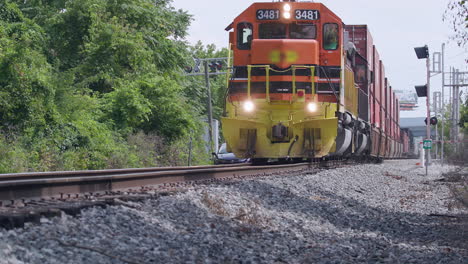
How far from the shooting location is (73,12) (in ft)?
75.7

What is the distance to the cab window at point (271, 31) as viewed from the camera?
14039 millimetres

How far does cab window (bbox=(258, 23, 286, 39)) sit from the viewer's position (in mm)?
14039

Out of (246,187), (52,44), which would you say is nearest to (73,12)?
(52,44)

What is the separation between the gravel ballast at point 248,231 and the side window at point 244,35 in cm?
418

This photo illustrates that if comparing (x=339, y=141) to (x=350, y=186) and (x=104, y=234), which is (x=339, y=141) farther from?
(x=104, y=234)

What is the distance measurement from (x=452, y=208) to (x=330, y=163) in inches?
266

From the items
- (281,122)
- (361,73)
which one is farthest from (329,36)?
(361,73)

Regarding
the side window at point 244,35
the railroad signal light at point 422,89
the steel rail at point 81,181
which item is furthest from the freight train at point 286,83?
the railroad signal light at point 422,89

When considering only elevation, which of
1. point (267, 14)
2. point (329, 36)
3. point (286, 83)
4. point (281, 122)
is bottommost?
point (281, 122)

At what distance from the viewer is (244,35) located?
46.2 feet

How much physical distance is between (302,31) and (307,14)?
38 cm

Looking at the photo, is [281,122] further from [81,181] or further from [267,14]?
[81,181]

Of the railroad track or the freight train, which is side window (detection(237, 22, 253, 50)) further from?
the railroad track

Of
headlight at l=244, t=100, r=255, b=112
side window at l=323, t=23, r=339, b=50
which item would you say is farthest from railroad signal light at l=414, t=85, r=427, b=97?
headlight at l=244, t=100, r=255, b=112
